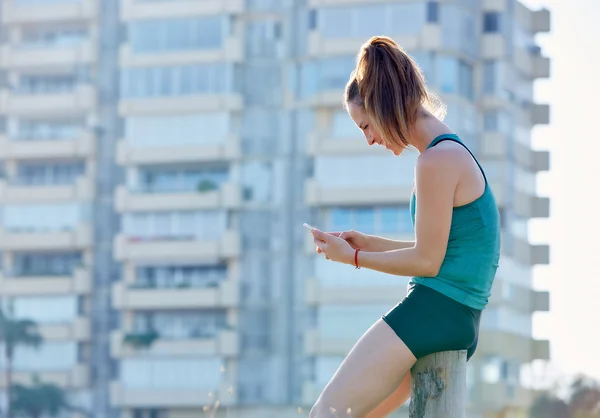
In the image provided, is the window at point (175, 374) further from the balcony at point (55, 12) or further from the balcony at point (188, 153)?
the balcony at point (55, 12)

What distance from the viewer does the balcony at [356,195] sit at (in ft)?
150

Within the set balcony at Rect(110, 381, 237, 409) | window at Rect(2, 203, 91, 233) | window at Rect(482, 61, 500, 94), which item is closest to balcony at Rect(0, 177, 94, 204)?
window at Rect(2, 203, 91, 233)

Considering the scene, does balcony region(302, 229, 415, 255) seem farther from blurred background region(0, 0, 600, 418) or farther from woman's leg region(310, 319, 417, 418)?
woman's leg region(310, 319, 417, 418)

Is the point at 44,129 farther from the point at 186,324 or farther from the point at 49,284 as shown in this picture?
the point at 186,324

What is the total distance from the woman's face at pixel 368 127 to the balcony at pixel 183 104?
45.0 meters

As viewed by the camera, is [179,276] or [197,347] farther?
[179,276]

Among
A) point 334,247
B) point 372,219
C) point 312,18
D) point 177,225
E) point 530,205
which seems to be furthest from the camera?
point 530,205

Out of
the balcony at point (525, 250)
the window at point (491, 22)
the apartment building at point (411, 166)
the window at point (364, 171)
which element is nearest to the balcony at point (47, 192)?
the apartment building at point (411, 166)

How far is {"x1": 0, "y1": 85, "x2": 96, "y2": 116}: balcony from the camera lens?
50750 mm

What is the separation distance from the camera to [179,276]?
48.2 metres

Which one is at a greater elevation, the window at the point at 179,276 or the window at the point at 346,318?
the window at the point at 179,276

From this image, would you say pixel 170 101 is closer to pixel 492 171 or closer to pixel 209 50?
pixel 209 50

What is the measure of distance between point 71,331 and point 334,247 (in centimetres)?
4776

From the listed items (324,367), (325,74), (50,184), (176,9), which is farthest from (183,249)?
(176,9)
